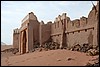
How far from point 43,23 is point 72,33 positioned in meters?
6.12

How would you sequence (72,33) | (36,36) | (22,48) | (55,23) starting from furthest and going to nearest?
(22,48) < (36,36) < (55,23) < (72,33)

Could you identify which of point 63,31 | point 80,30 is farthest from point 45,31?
point 80,30

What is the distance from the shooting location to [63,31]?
66.8 ft

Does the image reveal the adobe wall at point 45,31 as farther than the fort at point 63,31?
Yes

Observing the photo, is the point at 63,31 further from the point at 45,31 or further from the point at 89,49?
the point at 89,49

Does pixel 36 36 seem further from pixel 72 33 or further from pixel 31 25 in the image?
pixel 72 33

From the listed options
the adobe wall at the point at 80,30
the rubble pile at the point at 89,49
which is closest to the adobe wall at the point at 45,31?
the adobe wall at the point at 80,30

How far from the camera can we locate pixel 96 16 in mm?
14539

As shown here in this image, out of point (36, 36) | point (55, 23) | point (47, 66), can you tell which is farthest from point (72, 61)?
point (36, 36)

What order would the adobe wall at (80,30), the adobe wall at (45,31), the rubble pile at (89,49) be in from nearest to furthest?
the rubble pile at (89,49)
the adobe wall at (80,30)
the adobe wall at (45,31)

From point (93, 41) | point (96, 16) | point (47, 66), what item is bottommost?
point (47, 66)

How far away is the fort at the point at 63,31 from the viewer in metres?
15.3

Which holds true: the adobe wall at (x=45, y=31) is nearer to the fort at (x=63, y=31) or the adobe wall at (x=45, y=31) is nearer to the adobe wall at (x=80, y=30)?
the fort at (x=63, y=31)

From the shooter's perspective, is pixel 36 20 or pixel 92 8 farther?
pixel 36 20
